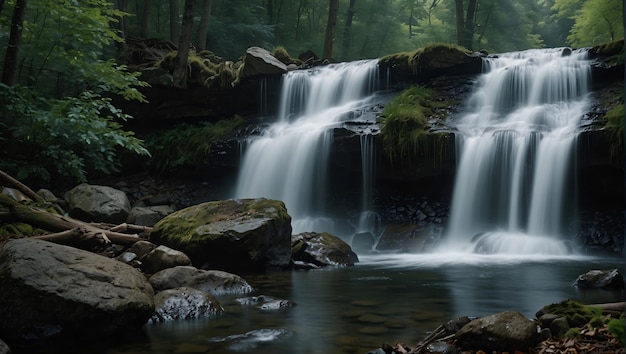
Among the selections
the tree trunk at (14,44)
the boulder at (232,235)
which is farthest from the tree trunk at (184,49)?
the boulder at (232,235)

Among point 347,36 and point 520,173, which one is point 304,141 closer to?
point 520,173

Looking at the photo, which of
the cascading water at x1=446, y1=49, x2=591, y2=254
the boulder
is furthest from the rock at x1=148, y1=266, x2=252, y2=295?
the cascading water at x1=446, y1=49, x2=591, y2=254

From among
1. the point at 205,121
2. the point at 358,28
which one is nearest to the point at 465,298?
the point at 205,121

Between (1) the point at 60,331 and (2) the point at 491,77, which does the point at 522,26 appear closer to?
(2) the point at 491,77

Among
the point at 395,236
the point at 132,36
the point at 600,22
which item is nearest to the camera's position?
the point at 395,236

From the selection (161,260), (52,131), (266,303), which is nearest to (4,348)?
(266,303)

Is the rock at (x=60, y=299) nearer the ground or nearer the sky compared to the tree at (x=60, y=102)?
nearer the ground

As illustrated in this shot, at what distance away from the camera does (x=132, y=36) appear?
79.5 ft

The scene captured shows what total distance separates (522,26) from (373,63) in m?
17.7

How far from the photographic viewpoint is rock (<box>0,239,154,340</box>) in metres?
4.52

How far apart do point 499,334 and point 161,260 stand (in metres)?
4.94

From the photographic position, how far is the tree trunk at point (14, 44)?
10.1 metres

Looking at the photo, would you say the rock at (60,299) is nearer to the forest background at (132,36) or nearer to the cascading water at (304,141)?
the forest background at (132,36)

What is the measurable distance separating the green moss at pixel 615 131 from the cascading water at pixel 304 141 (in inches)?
248
